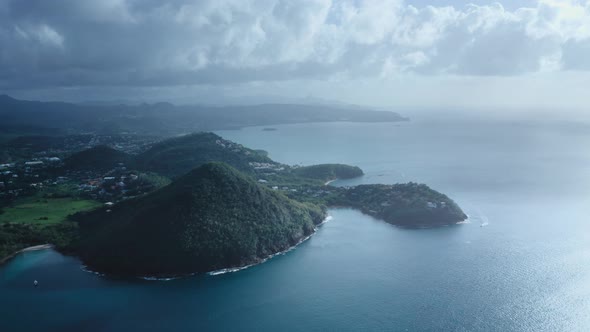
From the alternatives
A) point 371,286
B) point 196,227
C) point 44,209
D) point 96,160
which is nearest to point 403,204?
point 371,286

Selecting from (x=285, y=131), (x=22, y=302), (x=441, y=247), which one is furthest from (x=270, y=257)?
(x=285, y=131)

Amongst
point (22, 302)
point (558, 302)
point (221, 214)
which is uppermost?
point (221, 214)

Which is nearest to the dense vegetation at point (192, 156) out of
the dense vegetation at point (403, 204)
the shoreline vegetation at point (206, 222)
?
the shoreline vegetation at point (206, 222)

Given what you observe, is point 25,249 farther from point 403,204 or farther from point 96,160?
point 96,160

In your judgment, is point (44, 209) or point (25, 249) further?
point (44, 209)

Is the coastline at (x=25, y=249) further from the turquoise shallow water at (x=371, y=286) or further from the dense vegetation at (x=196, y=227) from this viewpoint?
the dense vegetation at (x=196, y=227)

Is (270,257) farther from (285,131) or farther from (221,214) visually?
(285,131)

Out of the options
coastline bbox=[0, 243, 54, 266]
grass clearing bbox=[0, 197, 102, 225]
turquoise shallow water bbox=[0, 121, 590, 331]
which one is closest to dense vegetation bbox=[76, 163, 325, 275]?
turquoise shallow water bbox=[0, 121, 590, 331]
